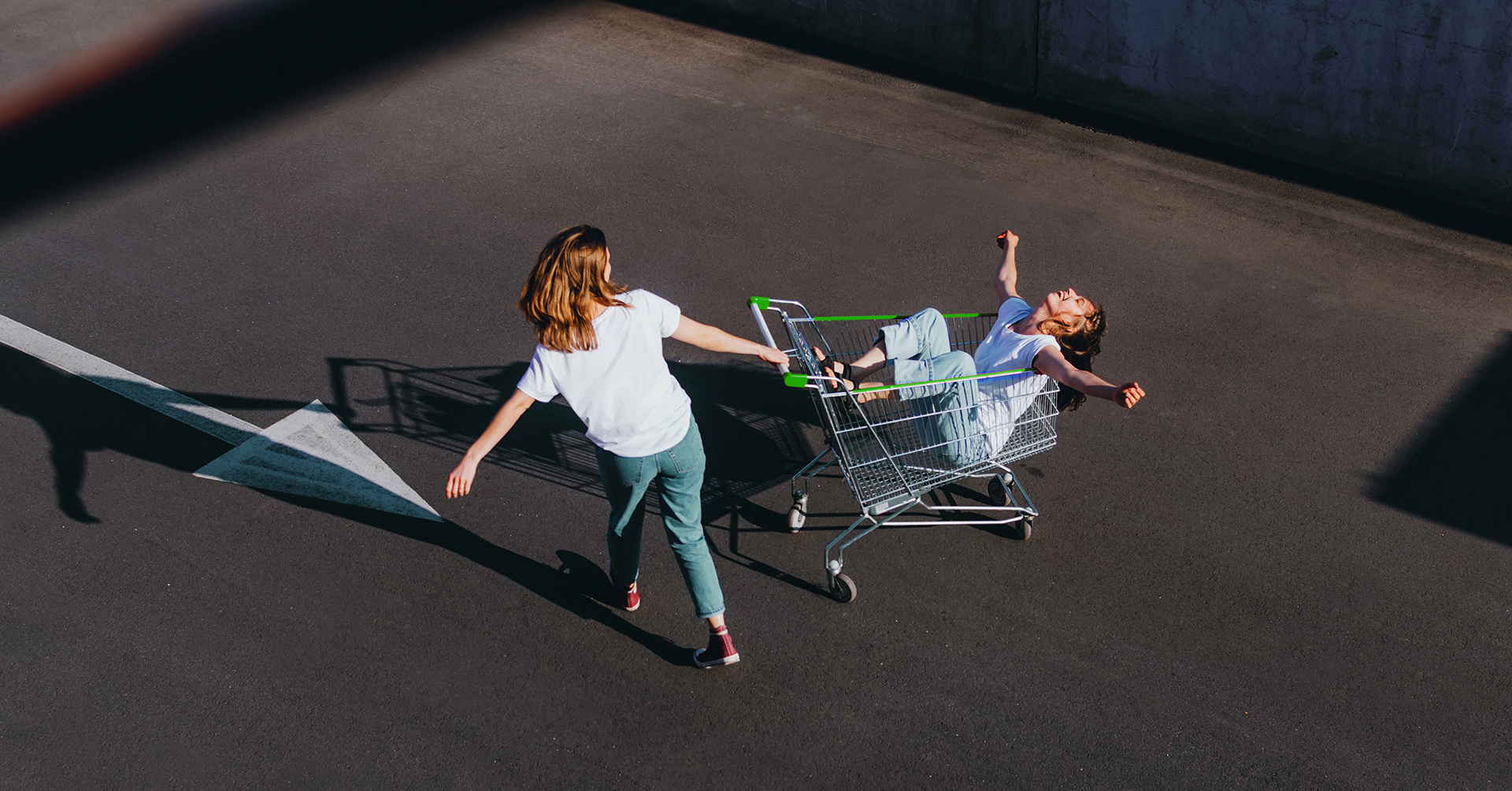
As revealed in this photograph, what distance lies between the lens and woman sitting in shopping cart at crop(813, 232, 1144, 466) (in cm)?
457

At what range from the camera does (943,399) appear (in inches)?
182

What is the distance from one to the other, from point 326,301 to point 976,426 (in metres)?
4.51

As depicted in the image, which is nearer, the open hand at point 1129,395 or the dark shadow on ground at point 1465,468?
the open hand at point 1129,395

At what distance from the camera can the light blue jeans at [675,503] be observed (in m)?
4.07

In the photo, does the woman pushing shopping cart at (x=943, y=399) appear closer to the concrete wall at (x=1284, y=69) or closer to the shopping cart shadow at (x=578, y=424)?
the shopping cart shadow at (x=578, y=424)

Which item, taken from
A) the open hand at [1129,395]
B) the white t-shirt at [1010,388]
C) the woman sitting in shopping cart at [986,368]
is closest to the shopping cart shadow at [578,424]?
the woman sitting in shopping cart at [986,368]

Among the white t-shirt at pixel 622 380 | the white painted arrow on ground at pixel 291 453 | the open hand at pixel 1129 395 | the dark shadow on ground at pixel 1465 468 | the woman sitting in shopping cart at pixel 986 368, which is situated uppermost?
the white t-shirt at pixel 622 380

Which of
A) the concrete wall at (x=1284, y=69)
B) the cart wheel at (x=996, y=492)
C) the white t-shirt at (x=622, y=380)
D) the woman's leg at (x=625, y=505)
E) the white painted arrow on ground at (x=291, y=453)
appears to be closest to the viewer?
the white t-shirt at (x=622, y=380)

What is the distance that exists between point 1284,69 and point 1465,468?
3.54m

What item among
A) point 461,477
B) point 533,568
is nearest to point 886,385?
point 461,477

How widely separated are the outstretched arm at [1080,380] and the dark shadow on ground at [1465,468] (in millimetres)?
1992

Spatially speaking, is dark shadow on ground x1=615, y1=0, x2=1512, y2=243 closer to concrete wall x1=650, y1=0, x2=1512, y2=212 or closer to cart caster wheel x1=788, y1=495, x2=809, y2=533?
concrete wall x1=650, y1=0, x2=1512, y2=212

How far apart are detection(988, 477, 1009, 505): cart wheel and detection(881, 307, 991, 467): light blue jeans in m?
0.67

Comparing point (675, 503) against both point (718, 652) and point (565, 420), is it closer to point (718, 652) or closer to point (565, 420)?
point (718, 652)
